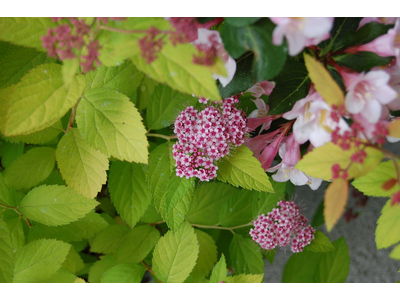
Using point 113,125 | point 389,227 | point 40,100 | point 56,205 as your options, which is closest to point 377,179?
point 389,227

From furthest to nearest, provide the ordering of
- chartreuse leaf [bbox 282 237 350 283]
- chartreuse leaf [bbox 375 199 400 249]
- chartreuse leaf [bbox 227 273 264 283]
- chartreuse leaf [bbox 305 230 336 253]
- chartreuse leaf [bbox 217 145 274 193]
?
chartreuse leaf [bbox 282 237 350 283], chartreuse leaf [bbox 305 230 336 253], chartreuse leaf [bbox 227 273 264 283], chartreuse leaf [bbox 217 145 274 193], chartreuse leaf [bbox 375 199 400 249]

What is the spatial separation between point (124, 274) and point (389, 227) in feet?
2.45

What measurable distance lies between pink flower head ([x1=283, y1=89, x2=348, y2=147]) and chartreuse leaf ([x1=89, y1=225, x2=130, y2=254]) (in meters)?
0.84

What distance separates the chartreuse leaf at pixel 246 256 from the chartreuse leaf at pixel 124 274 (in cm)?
32

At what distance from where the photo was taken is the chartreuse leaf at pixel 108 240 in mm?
1152

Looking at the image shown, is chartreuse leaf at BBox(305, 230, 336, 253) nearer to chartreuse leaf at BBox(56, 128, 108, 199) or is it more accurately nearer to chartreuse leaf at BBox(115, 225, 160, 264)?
chartreuse leaf at BBox(115, 225, 160, 264)

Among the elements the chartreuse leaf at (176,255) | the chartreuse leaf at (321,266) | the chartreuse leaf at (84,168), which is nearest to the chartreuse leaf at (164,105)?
the chartreuse leaf at (84,168)

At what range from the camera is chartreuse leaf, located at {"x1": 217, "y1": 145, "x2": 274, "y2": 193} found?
2.45ft

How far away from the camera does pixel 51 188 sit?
0.90m

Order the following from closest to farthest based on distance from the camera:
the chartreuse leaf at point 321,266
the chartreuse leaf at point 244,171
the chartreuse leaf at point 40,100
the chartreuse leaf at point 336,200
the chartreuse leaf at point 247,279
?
1. the chartreuse leaf at point 336,200
2. the chartreuse leaf at point 40,100
3. the chartreuse leaf at point 244,171
4. the chartreuse leaf at point 247,279
5. the chartreuse leaf at point 321,266

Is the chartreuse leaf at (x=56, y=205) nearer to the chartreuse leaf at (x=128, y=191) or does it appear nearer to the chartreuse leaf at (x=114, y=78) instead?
the chartreuse leaf at (x=128, y=191)

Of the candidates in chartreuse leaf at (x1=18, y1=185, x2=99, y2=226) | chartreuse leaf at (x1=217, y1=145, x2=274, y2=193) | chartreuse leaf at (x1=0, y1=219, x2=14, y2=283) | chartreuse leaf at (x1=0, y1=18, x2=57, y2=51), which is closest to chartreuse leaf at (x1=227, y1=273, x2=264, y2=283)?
chartreuse leaf at (x1=217, y1=145, x2=274, y2=193)

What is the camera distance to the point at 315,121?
0.53 metres

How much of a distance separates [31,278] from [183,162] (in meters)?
0.57
